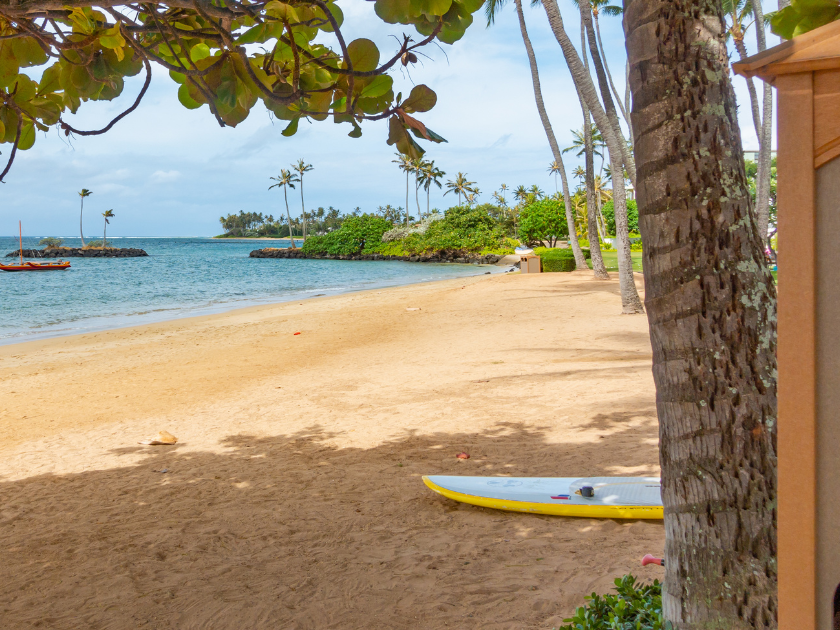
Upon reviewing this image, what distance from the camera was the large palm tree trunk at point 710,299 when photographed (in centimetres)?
175

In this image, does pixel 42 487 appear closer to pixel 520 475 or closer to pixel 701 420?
pixel 520 475

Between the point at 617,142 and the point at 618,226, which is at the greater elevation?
the point at 617,142

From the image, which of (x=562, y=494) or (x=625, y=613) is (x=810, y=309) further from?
(x=562, y=494)

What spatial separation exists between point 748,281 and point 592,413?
467 centimetres

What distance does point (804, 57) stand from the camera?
125 centimetres

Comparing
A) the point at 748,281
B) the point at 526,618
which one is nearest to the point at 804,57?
the point at 748,281

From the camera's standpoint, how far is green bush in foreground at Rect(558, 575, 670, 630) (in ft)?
7.14

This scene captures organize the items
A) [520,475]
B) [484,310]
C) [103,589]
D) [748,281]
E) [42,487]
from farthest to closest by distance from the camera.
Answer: [484,310] < [42,487] < [520,475] < [103,589] < [748,281]

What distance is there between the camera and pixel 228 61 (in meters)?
2.05

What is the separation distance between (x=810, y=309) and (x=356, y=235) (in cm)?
7724

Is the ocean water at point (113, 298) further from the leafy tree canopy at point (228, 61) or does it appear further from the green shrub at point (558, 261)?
the leafy tree canopy at point (228, 61)

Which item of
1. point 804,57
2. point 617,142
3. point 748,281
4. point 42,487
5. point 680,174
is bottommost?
point 42,487

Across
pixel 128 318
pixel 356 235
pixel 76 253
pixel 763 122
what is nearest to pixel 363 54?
pixel 763 122

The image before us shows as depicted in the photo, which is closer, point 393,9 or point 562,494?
point 393,9
